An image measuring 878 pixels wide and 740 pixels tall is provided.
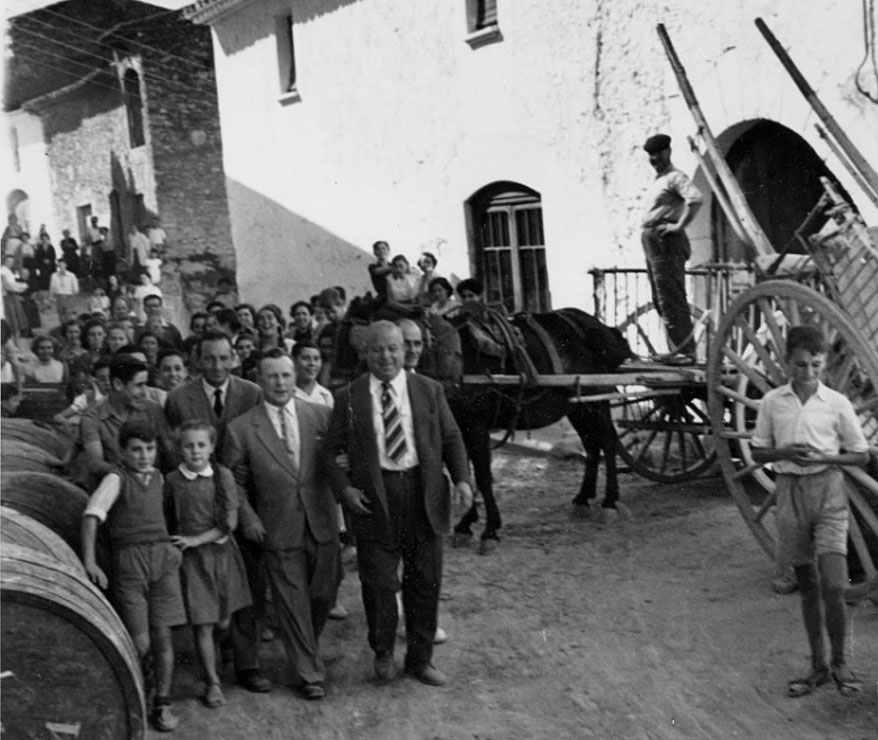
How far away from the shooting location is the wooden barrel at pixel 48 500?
5.06 metres

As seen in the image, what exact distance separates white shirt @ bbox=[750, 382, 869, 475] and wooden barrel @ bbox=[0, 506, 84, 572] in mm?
3202

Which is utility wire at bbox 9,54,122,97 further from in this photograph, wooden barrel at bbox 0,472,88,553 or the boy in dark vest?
the boy in dark vest

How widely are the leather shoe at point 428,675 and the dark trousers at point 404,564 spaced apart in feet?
0.07

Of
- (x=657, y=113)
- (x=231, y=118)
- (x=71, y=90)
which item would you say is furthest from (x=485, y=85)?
(x=71, y=90)

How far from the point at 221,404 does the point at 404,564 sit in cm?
142

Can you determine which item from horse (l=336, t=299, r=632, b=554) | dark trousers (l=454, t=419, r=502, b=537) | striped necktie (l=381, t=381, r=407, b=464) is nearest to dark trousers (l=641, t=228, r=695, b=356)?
horse (l=336, t=299, r=632, b=554)

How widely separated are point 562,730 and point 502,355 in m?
3.97

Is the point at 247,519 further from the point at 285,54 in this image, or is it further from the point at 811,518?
the point at 285,54

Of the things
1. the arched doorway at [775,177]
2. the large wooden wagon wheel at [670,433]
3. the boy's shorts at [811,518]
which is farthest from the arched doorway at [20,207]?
the boy's shorts at [811,518]

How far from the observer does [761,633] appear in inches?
226

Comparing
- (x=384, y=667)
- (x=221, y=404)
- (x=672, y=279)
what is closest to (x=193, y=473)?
(x=221, y=404)

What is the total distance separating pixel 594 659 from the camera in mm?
5586

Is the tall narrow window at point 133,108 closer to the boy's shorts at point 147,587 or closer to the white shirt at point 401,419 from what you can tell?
the white shirt at point 401,419

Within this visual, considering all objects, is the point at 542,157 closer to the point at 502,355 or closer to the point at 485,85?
the point at 485,85
